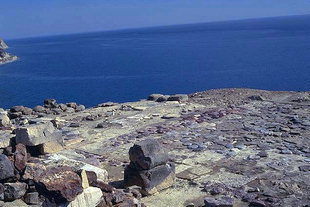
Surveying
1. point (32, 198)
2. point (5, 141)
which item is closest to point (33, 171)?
point (32, 198)

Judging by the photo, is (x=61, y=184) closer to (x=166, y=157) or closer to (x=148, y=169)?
(x=148, y=169)

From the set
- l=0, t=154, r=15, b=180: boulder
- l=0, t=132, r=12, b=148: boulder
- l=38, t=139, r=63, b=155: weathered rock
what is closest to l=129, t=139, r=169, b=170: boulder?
l=0, t=154, r=15, b=180: boulder

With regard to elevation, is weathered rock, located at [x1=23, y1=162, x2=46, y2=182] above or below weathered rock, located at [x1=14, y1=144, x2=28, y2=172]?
below

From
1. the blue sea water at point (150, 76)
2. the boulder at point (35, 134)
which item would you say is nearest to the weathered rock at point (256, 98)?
the boulder at point (35, 134)

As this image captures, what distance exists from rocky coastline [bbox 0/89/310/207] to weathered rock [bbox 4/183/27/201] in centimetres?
2

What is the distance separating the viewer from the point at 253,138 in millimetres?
15836

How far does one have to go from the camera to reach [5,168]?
10211 millimetres

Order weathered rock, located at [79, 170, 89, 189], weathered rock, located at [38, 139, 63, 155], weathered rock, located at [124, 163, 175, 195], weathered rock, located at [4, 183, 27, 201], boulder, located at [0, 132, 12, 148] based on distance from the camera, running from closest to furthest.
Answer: weathered rock, located at [79, 170, 89, 189] → weathered rock, located at [4, 183, 27, 201] → weathered rock, located at [124, 163, 175, 195] → boulder, located at [0, 132, 12, 148] → weathered rock, located at [38, 139, 63, 155]

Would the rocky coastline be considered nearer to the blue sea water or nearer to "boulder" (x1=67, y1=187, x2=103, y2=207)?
"boulder" (x1=67, y1=187, x2=103, y2=207)

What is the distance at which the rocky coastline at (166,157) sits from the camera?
988 centimetres

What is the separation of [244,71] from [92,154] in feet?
172

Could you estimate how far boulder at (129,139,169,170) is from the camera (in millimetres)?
11094

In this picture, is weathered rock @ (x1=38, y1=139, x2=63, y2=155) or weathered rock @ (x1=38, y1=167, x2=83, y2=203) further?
weathered rock @ (x1=38, y1=139, x2=63, y2=155)

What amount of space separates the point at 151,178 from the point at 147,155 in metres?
0.59
